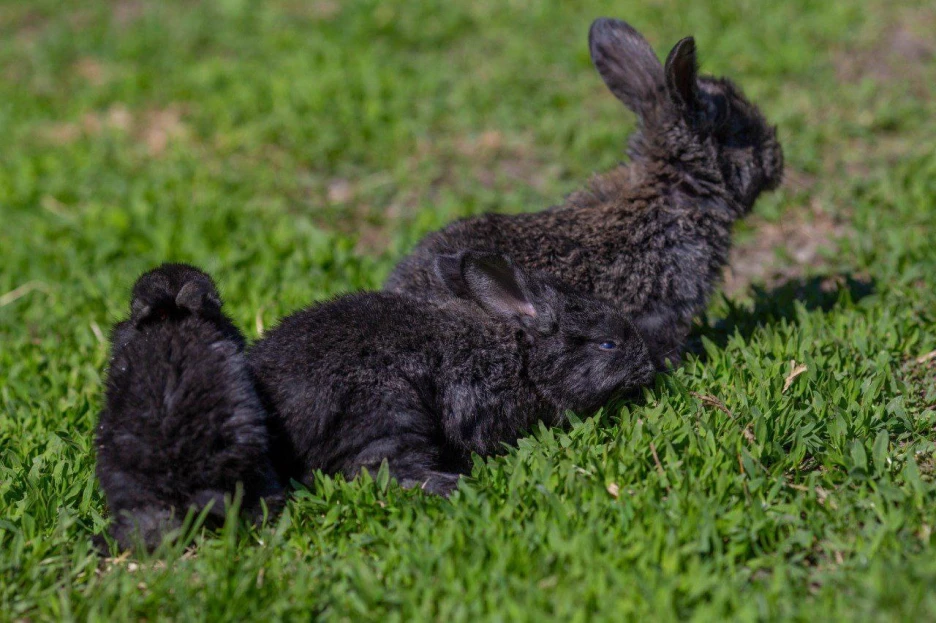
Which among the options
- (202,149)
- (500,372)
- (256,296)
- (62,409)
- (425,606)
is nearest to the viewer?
(425,606)

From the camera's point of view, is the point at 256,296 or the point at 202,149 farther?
the point at 202,149

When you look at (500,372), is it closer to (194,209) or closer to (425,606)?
(425,606)

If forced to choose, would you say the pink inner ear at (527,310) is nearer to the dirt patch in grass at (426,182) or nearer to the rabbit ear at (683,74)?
the rabbit ear at (683,74)

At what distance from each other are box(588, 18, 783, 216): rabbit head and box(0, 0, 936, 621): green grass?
30.3 inches

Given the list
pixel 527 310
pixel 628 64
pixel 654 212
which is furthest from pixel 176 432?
pixel 628 64

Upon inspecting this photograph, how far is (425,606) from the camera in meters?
3.48

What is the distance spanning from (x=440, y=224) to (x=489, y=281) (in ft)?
8.27

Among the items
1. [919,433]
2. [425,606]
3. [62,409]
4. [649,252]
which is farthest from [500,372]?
[62,409]

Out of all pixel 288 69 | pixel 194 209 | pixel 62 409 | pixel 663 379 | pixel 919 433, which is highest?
pixel 288 69

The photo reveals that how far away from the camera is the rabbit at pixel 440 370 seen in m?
4.42

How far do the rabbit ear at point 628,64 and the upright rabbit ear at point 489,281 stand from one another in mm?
1572

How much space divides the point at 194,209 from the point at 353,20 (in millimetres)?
3733

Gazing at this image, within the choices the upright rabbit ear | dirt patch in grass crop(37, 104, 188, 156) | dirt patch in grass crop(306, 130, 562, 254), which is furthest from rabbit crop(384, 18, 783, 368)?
dirt patch in grass crop(37, 104, 188, 156)

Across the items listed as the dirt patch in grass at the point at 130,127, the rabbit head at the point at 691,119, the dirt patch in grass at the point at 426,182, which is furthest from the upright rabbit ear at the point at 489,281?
the dirt patch in grass at the point at 130,127
